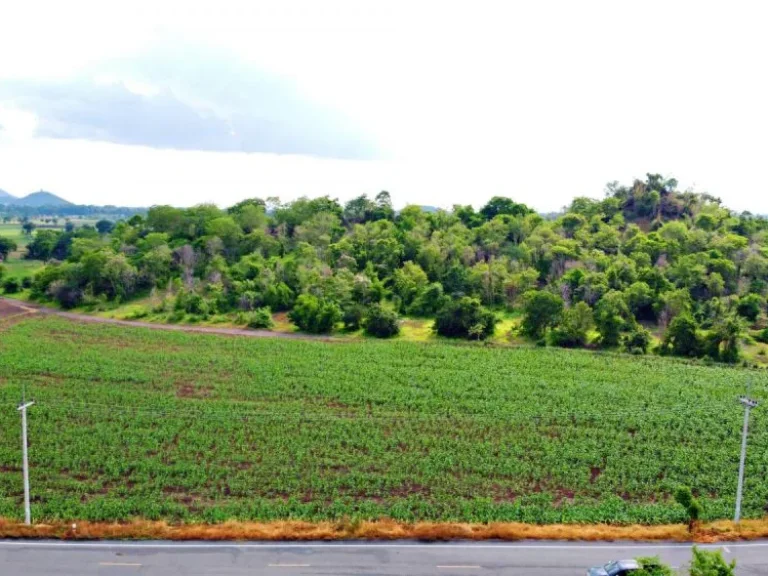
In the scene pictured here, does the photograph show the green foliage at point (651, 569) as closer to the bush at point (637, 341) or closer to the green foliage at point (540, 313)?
the bush at point (637, 341)

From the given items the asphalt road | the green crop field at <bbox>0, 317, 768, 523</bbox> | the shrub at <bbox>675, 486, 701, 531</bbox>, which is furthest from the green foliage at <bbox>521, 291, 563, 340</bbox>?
the asphalt road

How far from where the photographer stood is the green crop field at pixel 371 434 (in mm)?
20641

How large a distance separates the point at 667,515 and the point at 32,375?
30370mm

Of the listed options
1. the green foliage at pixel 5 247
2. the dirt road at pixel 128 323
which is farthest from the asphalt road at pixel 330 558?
the green foliage at pixel 5 247

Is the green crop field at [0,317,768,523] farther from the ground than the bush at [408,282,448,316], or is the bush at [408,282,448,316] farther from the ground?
the bush at [408,282,448,316]

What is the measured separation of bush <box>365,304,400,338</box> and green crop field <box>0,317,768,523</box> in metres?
4.39

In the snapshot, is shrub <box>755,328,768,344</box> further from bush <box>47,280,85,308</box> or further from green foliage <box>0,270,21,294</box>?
green foliage <box>0,270,21,294</box>

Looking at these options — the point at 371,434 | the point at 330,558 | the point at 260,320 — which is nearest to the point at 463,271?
the point at 260,320

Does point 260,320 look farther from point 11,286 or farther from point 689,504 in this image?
point 689,504

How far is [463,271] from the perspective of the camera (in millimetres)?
52156

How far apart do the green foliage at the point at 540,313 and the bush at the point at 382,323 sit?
8927 millimetres

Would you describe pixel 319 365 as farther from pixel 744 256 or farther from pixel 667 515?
pixel 744 256

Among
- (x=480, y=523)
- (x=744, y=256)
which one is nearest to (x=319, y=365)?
(x=480, y=523)

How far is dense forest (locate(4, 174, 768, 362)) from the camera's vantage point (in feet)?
140
